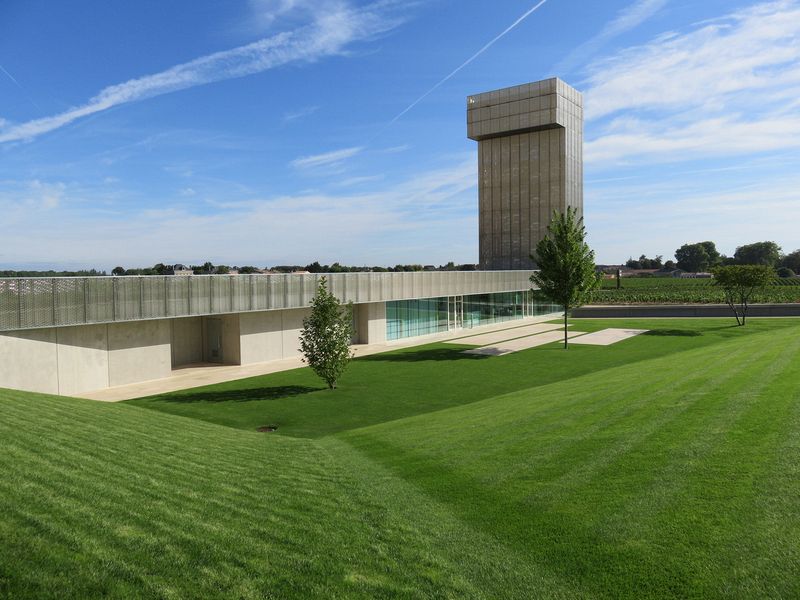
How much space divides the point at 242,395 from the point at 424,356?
1267cm

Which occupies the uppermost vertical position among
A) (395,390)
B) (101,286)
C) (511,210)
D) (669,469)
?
(511,210)

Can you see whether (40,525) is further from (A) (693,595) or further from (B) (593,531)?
(A) (693,595)

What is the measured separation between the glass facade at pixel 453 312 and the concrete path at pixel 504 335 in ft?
12.8

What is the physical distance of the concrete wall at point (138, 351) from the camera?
79.9ft

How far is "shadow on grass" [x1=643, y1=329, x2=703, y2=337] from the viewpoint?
38.0 m

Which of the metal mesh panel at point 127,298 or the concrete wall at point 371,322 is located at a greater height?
the metal mesh panel at point 127,298

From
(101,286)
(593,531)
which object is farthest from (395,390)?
(593,531)

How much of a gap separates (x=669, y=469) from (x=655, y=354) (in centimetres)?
2300

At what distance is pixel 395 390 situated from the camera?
22.3m

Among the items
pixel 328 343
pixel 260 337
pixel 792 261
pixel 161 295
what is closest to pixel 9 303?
pixel 161 295

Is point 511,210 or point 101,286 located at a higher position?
point 511,210

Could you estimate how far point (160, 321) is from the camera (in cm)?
2622

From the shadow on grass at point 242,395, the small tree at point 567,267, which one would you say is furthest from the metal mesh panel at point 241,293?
the small tree at point 567,267

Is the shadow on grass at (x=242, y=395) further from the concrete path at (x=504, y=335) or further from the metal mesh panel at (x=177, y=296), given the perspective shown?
the concrete path at (x=504, y=335)
